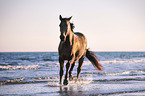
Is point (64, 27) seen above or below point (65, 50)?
above

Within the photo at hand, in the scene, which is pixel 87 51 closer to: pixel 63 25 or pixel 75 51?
pixel 75 51

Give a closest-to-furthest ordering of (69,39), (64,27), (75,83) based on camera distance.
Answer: (64,27) → (69,39) → (75,83)

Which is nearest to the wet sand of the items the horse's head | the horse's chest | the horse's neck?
the horse's chest

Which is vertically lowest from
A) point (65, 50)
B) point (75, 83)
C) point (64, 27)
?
point (75, 83)

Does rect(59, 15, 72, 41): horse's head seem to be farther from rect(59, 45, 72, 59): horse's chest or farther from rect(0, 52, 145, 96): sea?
rect(0, 52, 145, 96): sea

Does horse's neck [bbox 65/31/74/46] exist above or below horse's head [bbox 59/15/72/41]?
below

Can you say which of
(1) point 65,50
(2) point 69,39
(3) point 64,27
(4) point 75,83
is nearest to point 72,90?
(1) point 65,50

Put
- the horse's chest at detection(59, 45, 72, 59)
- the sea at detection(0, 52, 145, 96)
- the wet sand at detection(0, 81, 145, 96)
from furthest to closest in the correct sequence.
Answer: the horse's chest at detection(59, 45, 72, 59), the sea at detection(0, 52, 145, 96), the wet sand at detection(0, 81, 145, 96)

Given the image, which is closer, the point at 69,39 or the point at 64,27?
the point at 64,27

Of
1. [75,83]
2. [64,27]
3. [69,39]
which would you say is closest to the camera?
[64,27]

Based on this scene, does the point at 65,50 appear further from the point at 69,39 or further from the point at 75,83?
the point at 75,83

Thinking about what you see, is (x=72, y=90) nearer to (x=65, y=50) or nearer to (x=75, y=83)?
(x=65, y=50)

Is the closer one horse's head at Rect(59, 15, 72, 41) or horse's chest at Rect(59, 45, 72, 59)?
horse's head at Rect(59, 15, 72, 41)

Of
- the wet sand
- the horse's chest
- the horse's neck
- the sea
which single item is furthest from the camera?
the horse's chest
